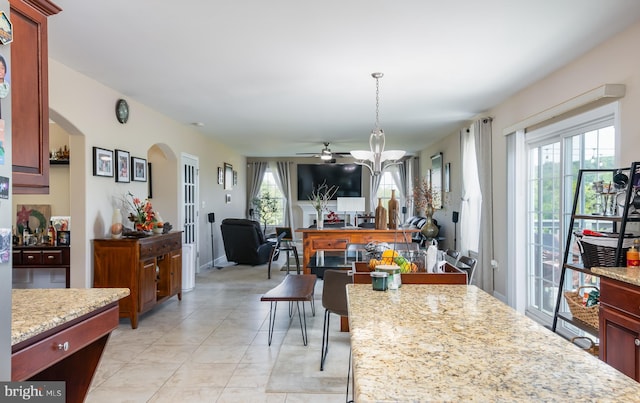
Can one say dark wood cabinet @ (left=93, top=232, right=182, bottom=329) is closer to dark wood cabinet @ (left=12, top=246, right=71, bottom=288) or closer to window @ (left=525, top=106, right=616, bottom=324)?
dark wood cabinet @ (left=12, top=246, right=71, bottom=288)

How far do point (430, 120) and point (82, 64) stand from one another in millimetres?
4425

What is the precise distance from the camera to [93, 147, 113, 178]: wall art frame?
393 cm

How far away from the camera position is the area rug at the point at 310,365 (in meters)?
2.72

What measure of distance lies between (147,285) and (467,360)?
3898 mm

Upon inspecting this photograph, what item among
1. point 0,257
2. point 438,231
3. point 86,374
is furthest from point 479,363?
point 438,231

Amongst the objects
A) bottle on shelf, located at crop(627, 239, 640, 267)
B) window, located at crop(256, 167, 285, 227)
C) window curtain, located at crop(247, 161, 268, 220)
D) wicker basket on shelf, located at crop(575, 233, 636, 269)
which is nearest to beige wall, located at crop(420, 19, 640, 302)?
wicker basket on shelf, located at crop(575, 233, 636, 269)

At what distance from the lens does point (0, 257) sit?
1.26 meters

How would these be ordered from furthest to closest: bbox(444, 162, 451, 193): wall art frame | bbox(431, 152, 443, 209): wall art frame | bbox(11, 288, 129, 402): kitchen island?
bbox(431, 152, 443, 209): wall art frame
bbox(444, 162, 451, 193): wall art frame
bbox(11, 288, 129, 402): kitchen island

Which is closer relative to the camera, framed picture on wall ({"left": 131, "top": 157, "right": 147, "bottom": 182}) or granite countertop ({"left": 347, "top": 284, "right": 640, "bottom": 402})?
granite countertop ({"left": 347, "top": 284, "right": 640, "bottom": 402})

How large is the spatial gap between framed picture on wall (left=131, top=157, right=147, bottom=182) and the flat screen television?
19.7ft

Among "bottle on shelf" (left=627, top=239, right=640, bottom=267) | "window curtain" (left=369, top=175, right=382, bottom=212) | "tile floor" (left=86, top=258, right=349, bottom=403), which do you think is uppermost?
"window curtain" (left=369, top=175, right=382, bottom=212)

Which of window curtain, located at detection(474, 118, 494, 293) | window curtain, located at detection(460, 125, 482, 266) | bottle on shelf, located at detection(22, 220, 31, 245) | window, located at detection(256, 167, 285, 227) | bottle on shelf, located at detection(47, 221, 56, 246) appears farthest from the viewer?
window, located at detection(256, 167, 285, 227)

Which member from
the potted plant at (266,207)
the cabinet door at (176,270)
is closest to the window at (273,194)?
the potted plant at (266,207)

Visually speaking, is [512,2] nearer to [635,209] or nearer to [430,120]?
[635,209]
